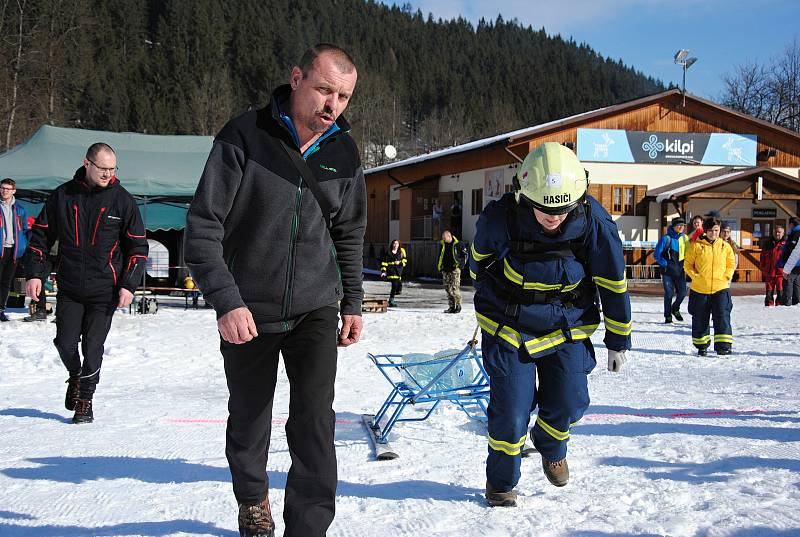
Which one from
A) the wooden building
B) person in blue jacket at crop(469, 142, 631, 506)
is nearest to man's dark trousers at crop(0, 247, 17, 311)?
person in blue jacket at crop(469, 142, 631, 506)

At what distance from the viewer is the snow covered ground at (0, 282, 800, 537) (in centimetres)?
342

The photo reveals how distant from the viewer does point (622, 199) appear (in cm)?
2633

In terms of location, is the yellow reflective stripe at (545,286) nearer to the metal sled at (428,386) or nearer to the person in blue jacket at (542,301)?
the person in blue jacket at (542,301)

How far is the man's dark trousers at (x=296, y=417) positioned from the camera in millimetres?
2885

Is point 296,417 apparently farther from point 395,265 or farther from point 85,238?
point 395,265

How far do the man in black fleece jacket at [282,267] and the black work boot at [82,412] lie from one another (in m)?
2.87

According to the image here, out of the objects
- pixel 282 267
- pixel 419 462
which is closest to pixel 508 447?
pixel 419 462

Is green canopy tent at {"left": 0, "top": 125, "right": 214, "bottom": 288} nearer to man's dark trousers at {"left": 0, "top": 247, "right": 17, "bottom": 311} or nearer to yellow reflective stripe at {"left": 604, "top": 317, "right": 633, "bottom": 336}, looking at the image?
man's dark trousers at {"left": 0, "top": 247, "right": 17, "bottom": 311}

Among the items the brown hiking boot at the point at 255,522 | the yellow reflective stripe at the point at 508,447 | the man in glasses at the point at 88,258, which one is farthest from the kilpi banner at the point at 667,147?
the brown hiking boot at the point at 255,522

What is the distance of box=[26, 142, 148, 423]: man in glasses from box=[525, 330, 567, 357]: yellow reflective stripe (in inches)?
122

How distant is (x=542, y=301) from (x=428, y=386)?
122cm

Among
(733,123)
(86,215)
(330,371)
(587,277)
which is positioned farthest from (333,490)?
(733,123)

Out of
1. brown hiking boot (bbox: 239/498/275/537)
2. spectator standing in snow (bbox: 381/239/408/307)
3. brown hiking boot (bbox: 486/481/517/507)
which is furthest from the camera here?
spectator standing in snow (bbox: 381/239/408/307)

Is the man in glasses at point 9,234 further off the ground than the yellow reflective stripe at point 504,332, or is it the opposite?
the man in glasses at point 9,234
